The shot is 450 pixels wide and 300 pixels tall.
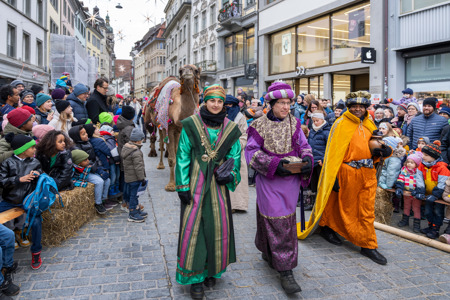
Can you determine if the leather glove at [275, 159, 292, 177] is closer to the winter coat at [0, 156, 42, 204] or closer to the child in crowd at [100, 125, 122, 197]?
the winter coat at [0, 156, 42, 204]

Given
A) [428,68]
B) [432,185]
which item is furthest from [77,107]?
[428,68]

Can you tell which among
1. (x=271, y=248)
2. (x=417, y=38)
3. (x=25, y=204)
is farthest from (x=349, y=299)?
(x=417, y=38)

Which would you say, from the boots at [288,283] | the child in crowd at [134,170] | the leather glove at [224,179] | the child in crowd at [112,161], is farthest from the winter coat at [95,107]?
the boots at [288,283]

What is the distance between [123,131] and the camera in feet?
20.1

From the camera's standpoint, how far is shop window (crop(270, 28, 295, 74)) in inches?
774

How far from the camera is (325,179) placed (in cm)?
450

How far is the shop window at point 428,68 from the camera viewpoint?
1158 cm

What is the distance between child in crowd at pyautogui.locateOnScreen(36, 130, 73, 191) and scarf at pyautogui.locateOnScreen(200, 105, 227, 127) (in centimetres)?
227

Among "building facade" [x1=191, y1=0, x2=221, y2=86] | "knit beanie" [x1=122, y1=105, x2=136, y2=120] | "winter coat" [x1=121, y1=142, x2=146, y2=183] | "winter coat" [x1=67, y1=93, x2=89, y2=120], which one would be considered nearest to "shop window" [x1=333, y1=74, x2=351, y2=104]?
"knit beanie" [x1=122, y1=105, x2=136, y2=120]

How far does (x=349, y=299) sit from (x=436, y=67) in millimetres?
11346

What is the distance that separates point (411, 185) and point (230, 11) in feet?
77.1

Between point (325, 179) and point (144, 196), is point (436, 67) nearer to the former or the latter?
point (325, 179)

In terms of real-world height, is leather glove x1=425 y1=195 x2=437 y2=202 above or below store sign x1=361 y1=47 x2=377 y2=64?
below

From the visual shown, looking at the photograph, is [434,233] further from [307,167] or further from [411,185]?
[307,167]
